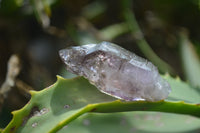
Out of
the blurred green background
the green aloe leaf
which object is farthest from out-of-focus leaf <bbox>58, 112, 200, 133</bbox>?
the blurred green background

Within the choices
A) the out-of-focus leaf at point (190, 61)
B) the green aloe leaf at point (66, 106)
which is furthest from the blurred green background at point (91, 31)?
the green aloe leaf at point (66, 106)

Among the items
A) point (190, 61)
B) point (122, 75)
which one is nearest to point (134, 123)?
point (122, 75)

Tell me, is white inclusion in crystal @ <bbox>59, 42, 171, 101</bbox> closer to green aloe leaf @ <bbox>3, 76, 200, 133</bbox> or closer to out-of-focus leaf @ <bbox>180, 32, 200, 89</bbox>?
green aloe leaf @ <bbox>3, 76, 200, 133</bbox>

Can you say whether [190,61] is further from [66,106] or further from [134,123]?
[66,106]

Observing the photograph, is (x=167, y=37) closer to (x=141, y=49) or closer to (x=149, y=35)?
(x=149, y=35)

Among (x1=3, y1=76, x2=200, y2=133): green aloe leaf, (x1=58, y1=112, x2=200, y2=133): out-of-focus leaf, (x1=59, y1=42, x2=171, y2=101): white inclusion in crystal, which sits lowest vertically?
(x1=58, y1=112, x2=200, y2=133): out-of-focus leaf

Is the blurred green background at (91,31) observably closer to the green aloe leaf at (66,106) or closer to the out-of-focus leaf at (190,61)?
the out-of-focus leaf at (190,61)

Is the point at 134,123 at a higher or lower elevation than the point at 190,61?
higher
